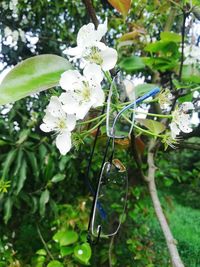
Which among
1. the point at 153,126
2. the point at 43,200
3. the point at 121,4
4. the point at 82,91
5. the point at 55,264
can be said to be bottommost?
the point at 55,264

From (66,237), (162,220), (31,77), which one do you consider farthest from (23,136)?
(31,77)

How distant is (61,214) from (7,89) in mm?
906

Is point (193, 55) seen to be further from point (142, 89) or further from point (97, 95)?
point (97, 95)

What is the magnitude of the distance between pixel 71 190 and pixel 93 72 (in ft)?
3.58

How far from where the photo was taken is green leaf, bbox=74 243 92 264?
3.91 ft

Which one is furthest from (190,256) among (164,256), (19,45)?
(19,45)

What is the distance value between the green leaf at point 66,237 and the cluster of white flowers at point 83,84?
71cm

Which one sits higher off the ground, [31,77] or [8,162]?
[31,77]

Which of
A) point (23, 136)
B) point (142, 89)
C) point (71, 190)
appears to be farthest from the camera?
point (71, 190)

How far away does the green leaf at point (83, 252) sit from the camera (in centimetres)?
119

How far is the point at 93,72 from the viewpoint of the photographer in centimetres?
58

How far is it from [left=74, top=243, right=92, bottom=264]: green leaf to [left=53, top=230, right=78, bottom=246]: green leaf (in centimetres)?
→ 3

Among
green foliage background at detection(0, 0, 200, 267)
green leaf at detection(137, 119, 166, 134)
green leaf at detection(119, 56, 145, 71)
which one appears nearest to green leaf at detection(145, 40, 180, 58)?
green foliage background at detection(0, 0, 200, 267)

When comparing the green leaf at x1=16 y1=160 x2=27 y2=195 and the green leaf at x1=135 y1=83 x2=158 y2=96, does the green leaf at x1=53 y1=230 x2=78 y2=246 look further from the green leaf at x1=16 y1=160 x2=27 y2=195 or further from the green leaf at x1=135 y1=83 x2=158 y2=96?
the green leaf at x1=135 y1=83 x2=158 y2=96
